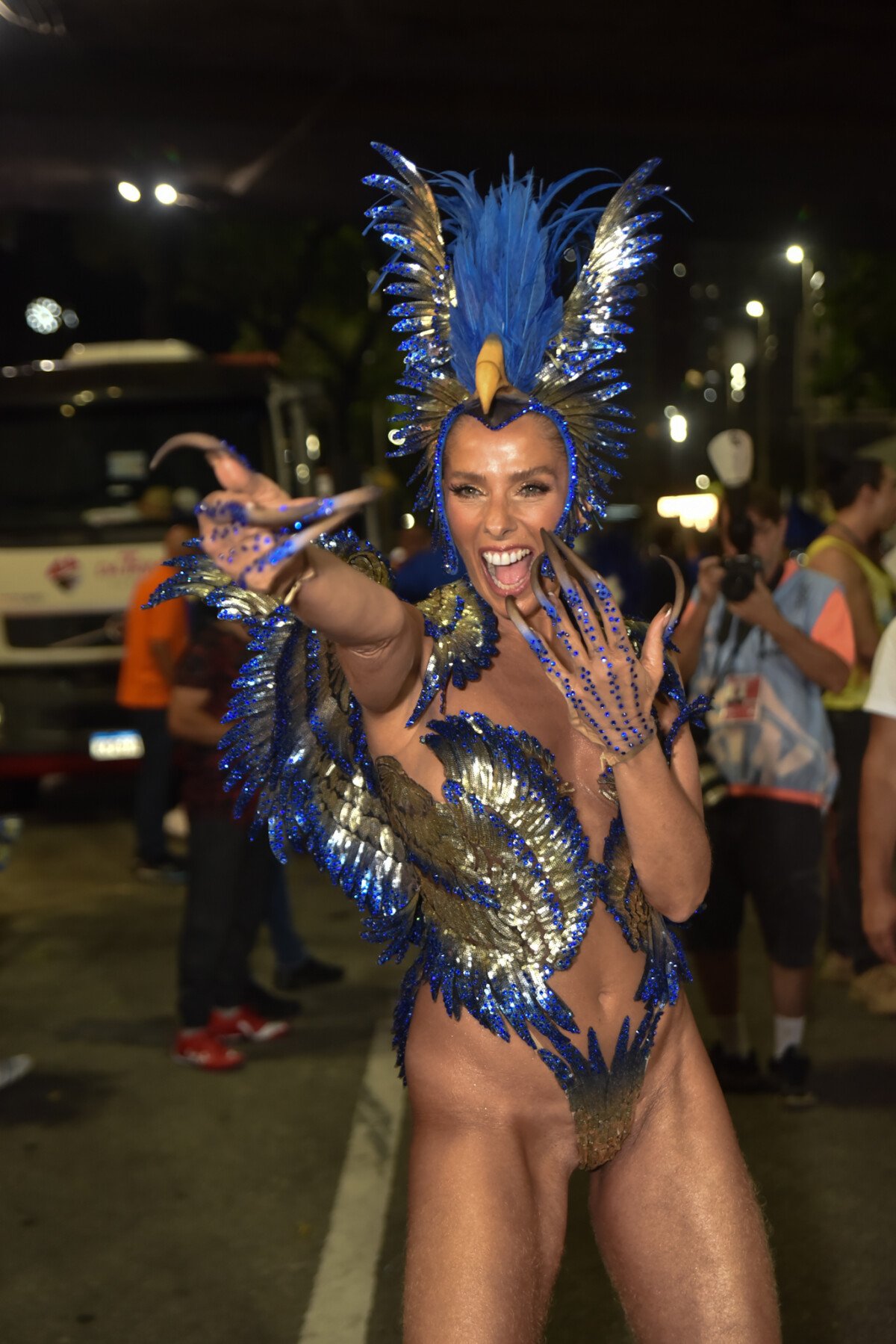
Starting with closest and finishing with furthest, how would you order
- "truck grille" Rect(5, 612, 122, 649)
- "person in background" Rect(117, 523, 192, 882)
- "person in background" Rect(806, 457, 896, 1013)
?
"person in background" Rect(806, 457, 896, 1013) → "person in background" Rect(117, 523, 192, 882) → "truck grille" Rect(5, 612, 122, 649)

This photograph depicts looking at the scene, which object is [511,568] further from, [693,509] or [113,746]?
[693,509]

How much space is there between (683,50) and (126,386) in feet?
18.3

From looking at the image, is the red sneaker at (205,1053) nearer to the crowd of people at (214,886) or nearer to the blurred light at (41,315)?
the crowd of people at (214,886)

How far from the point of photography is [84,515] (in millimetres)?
11273

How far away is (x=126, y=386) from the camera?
37.1ft

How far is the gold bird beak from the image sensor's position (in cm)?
252

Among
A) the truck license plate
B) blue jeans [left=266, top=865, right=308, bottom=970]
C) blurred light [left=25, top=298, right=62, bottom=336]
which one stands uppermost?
blurred light [left=25, top=298, right=62, bottom=336]

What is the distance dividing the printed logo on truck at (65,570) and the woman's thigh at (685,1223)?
917 cm

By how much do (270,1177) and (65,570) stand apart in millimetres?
6895

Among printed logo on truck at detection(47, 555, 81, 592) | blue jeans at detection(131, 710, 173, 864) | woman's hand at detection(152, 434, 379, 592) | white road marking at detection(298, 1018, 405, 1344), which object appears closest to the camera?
woman's hand at detection(152, 434, 379, 592)

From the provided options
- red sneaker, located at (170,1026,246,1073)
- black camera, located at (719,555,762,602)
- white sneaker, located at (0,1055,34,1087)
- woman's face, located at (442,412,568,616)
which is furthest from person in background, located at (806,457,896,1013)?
woman's face, located at (442,412,568,616)

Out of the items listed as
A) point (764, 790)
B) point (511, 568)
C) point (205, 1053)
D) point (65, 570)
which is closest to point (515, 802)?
point (511, 568)

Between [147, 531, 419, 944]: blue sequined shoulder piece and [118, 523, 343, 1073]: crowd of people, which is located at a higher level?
[147, 531, 419, 944]: blue sequined shoulder piece

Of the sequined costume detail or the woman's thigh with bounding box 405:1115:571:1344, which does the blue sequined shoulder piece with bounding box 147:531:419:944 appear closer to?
the sequined costume detail
